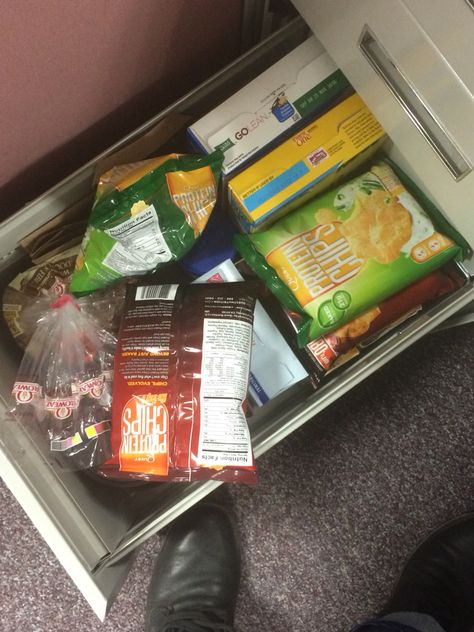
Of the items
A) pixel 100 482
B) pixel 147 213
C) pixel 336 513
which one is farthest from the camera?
pixel 336 513

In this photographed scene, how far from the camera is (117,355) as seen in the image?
0.73m

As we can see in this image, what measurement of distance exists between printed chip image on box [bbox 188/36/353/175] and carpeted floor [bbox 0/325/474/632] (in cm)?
54

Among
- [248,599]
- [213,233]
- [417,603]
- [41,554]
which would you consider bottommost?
[417,603]

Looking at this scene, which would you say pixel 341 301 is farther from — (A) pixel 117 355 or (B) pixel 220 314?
(A) pixel 117 355

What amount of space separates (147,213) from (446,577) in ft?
2.90

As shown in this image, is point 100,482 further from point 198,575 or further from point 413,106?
point 413,106

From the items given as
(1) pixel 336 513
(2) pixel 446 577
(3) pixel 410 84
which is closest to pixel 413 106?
(3) pixel 410 84

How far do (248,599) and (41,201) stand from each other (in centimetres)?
80

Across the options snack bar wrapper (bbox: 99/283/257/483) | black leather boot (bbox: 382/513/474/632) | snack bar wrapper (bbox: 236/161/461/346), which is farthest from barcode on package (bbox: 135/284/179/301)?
black leather boot (bbox: 382/513/474/632)

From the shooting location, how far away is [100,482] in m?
0.81

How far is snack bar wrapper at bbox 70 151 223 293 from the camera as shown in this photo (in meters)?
0.69

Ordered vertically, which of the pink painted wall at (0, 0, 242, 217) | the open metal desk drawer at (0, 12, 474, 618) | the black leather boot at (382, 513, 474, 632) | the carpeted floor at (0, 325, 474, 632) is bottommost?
the black leather boot at (382, 513, 474, 632)

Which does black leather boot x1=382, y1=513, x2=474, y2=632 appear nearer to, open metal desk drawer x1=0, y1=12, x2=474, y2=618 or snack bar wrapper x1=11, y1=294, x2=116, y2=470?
open metal desk drawer x1=0, y1=12, x2=474, y2=618

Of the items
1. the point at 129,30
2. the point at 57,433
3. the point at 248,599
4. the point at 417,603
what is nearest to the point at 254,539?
the point at 248,599
